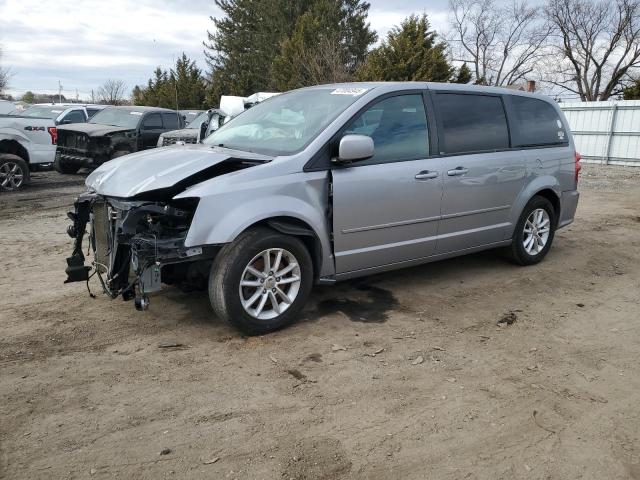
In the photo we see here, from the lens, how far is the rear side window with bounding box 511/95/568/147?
5.98 metres

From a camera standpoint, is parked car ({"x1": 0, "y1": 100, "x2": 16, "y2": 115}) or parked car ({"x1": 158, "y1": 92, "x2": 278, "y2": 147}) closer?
parked car ({"x1": 0, "y1": 100, "x2": 16, "y2": 115})

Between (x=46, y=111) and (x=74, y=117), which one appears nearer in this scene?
(x=74, y=117)

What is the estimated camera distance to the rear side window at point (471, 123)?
5198 mm

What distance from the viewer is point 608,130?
766 inches

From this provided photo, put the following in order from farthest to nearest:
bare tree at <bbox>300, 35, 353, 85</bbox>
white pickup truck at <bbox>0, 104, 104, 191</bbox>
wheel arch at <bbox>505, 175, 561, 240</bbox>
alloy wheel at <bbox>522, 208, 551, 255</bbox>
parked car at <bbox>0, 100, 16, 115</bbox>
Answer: bare tree at <bbox>300, 35, 353, 85</bbox>, white pickup truck at <bbox>0, 104, 104, 191</bbox>, parked car at <bbox>0, 100, 16, 115</bbox>, alloy wheel at <bbox>522, 208, 551, 255</bbox>, wheel arch at <bbox>505, 175, 561, 240</bbox>

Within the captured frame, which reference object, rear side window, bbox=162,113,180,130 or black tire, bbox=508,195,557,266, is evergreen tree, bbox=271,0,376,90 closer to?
rear side window, bbox=162,113,180,130

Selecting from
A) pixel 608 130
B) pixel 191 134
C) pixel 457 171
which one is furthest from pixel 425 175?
pixel 608 130

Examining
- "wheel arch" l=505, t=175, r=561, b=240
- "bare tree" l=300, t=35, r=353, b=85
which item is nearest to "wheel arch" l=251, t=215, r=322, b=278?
"wheel arch" l=505, t=175, r=561, b=240

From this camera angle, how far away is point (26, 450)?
2791mm

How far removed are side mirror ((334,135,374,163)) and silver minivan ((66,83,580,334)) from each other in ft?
0.04

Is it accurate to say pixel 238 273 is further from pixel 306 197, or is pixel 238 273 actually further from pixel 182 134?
Answer: pixel 182 134

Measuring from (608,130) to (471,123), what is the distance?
1658cm

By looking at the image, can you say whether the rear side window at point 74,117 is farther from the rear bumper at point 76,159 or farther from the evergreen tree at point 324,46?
the evergreen tree at point 324,46

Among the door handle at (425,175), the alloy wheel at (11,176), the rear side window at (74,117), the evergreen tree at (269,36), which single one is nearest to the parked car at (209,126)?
the alloy wheel at (11,176)
